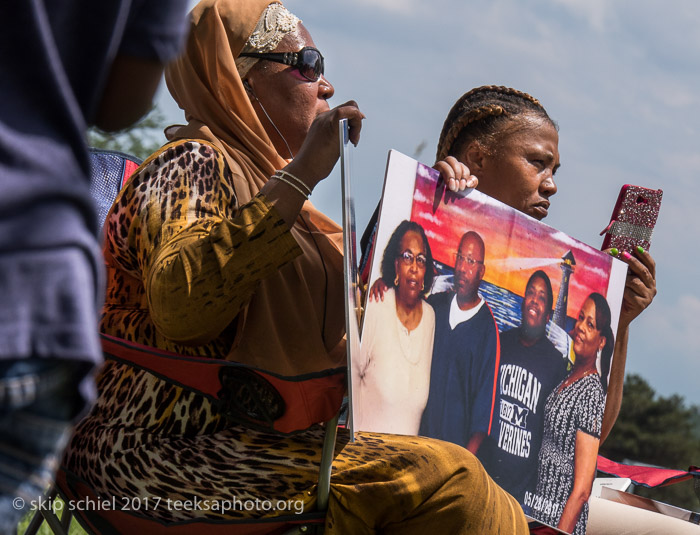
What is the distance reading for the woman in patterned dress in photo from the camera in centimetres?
229

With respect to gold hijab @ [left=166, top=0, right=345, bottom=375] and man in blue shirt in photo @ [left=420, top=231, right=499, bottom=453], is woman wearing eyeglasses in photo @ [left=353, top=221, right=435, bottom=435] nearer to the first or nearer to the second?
man in blue shirt in photo @ [left=420, top=231, right=499, bottom=453]

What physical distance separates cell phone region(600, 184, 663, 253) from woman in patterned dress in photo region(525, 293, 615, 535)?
0.97 feet

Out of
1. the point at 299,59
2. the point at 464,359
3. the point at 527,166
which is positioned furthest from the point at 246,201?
the point at 527,166

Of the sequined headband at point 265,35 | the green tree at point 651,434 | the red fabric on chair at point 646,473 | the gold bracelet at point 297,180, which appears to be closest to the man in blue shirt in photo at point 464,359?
the gold bracelet at point 297,180

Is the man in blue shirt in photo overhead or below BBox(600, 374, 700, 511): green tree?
overhead

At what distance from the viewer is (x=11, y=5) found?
2.94 feet

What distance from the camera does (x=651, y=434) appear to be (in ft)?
83.0

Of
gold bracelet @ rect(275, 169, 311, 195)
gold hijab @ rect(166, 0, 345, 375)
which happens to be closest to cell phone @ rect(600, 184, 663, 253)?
gold hijab @ rect(166, 0, 345, 375)

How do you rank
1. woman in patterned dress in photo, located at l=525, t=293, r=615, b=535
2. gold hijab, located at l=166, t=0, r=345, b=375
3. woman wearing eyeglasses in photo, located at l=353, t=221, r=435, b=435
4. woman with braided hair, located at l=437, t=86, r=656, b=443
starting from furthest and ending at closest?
woman with braided hair, located at l=437, t=86, r=656, b=443
woman in patterned dress in photo, located at l=525, t=293, r=615, b=535
gold hijab, located at l=166, t=0, r=345, b=375
woman wearing eyeglasses in photo, located at l=353, t=221, r=435, b=435

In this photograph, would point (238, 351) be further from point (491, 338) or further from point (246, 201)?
point (491, 338)

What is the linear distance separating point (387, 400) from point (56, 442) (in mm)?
989

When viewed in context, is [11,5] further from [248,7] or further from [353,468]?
[248,7]

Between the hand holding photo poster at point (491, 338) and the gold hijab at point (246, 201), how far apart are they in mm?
282

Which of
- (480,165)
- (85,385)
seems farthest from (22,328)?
(480,165)
